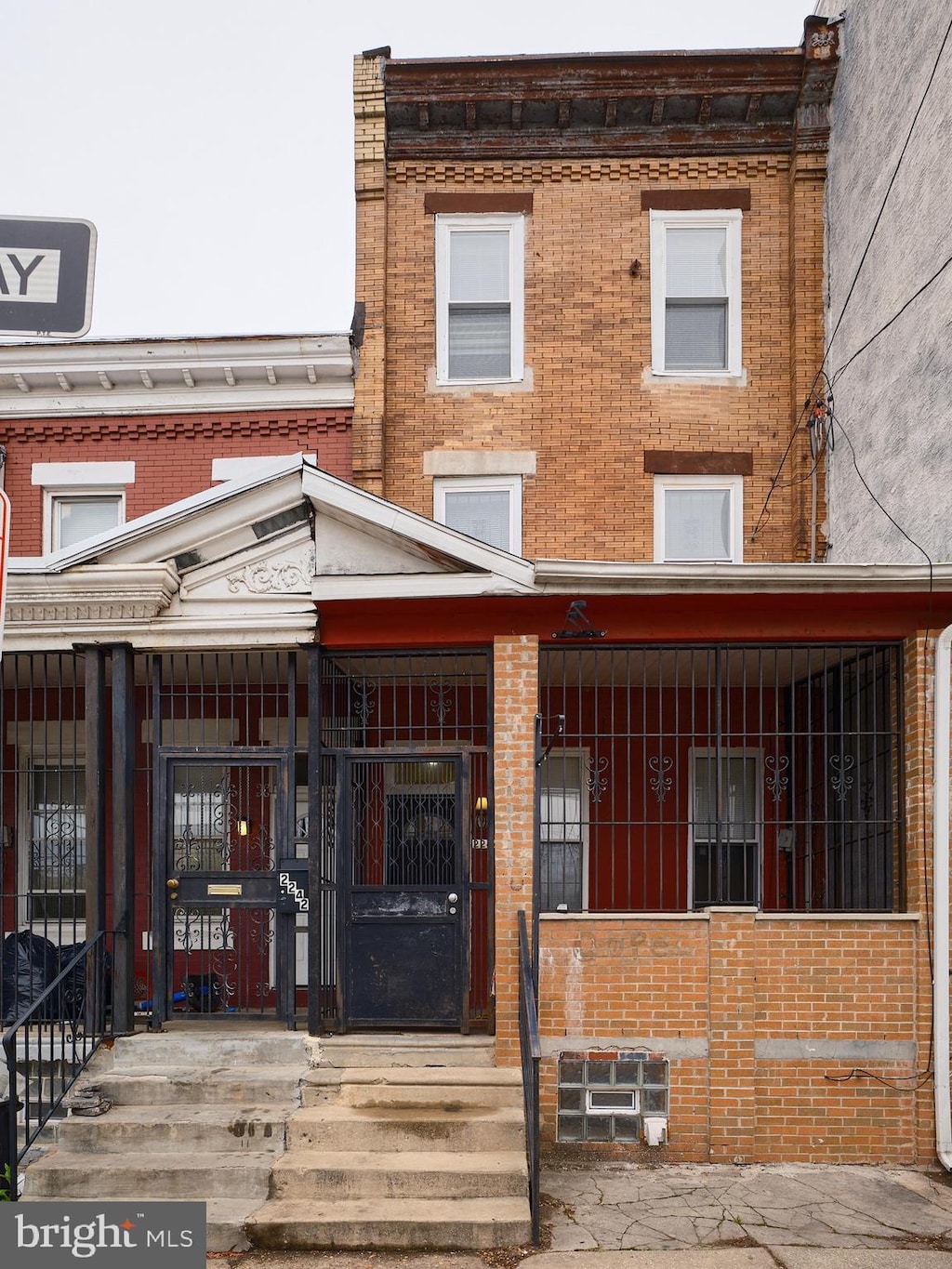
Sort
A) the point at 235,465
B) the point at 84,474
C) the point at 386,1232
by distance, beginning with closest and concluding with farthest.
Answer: the point at 386,1232 → the point at 235,465 → the point at 84,474

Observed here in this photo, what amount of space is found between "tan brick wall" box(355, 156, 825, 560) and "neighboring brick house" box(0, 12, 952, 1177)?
40 mm

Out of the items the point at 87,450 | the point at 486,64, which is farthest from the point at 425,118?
the point at 87,450

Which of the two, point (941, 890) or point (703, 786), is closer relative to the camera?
point (941, 890)

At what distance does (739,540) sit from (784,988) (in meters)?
5.72

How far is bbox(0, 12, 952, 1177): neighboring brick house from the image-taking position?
905 centimetres

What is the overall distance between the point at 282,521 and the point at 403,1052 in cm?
412

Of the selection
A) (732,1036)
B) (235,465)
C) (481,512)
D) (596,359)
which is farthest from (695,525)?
(732,1036)

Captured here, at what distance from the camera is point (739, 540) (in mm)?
Answer: 13430

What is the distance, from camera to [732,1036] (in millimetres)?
8969

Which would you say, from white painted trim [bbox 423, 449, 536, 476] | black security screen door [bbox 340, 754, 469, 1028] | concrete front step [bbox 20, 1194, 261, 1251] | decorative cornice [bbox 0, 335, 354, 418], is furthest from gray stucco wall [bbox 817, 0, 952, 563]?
concrete front step [bbox 20, 1194, 261, 1251]

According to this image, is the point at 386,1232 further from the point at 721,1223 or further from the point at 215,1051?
the point at 215,1051

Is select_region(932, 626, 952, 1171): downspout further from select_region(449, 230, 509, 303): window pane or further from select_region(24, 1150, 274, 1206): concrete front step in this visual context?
select_region(449, 230, 509, 303): window pane

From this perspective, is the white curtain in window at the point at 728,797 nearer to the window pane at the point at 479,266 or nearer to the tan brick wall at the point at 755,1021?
the tan brick wall at the point at 755,1021

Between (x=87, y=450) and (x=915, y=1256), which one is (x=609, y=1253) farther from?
(x=87, y=450)
